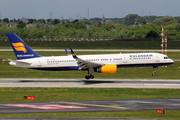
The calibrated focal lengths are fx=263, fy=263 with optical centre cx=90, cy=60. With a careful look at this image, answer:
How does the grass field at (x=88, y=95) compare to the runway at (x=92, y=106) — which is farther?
the runway at (x=92, y=106)

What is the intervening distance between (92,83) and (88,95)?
10906 millimetres

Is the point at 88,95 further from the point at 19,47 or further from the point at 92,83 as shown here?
the point at 19,47

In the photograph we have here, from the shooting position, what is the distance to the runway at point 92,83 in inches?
1626

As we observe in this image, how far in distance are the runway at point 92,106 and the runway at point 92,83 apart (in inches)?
460

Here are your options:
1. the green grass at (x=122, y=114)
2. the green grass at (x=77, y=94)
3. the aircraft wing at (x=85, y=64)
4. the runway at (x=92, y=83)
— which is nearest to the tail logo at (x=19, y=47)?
the runway at (x=92, y=83)

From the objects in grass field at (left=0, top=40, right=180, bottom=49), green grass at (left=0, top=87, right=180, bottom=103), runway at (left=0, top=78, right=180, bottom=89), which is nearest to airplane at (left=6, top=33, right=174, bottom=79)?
runway at (left=0, top=78, right=180, bottom=89)

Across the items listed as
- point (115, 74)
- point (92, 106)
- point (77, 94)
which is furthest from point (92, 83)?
point (92, 106)

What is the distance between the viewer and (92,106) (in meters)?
27.1

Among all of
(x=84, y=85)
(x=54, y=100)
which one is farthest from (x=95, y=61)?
(x=54, y=100)

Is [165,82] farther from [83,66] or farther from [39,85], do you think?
[39,85]

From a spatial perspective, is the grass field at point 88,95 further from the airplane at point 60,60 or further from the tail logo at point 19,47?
the tail logo at point 19,47

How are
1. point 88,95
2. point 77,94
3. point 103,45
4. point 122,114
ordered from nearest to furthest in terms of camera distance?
point 122,114, point 88,95, point 77,94, point 103,45

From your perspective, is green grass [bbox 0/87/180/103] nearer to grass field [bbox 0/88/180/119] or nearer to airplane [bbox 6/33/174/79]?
grass field [bbox 0/88/180/119]

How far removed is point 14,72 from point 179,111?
3879 centimetres
